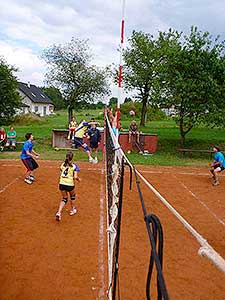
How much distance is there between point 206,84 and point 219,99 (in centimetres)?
122

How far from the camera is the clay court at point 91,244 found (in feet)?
16.3

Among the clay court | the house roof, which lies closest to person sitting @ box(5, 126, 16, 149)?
the clay court

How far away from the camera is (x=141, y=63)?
2852 cm

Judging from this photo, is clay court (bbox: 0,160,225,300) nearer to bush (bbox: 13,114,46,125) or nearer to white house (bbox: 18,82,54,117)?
bush (bbox: 13,114,46,125)

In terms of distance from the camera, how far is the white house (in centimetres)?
5931

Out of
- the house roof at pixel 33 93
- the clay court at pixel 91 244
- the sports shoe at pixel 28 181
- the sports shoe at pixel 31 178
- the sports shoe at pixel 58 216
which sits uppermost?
the house roof at pixel 33 93

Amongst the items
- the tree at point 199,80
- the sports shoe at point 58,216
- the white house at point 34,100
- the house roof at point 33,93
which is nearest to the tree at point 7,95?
the tree at point 199,80

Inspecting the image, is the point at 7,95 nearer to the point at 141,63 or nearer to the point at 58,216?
the point at 141,63

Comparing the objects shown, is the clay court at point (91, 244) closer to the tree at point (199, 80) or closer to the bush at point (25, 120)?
the tree at point (199, 80)

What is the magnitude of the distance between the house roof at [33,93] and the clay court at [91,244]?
51.3 m

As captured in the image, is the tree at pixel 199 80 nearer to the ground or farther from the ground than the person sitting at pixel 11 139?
farther from the ground

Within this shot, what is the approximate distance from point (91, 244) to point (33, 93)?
60920mm

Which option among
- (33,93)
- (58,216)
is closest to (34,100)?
(33,93)

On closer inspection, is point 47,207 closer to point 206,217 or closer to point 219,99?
point 206,217
